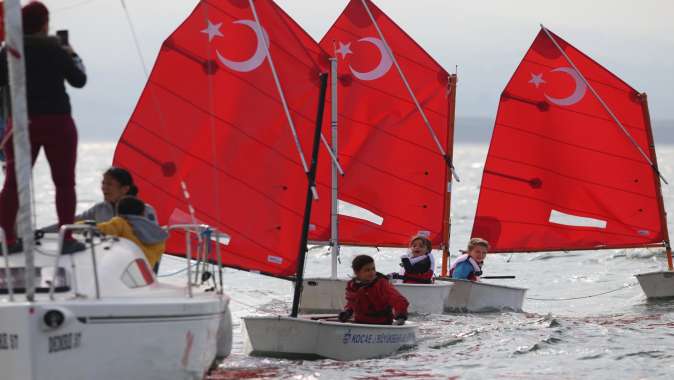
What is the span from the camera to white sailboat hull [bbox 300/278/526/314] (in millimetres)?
21078

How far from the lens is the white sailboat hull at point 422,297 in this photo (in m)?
21.1

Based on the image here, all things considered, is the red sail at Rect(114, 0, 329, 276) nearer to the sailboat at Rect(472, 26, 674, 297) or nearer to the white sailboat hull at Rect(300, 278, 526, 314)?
the white sailboat hull at Rect(300, 278, 526, 314)

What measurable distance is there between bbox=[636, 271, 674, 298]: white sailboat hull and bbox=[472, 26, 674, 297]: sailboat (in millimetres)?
2125

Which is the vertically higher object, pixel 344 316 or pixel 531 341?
pixel 344 316

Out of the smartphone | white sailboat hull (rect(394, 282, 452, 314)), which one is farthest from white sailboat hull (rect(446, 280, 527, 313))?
the smartphone

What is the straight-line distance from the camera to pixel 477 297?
2280 centimetres

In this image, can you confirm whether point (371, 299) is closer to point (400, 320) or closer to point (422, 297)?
point (400, 320)

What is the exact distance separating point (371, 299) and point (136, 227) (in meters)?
3.92

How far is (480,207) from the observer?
1085 inches

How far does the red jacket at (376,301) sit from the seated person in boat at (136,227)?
352 cm

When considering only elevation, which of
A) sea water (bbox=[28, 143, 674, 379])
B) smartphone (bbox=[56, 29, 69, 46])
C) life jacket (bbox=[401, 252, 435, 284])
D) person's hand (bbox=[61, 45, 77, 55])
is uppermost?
smartphone (bbox=[56, 29, 69, 46])

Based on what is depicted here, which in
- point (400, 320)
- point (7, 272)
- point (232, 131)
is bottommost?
point (400, 320)

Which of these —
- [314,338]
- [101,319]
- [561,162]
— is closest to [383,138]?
[561,162]

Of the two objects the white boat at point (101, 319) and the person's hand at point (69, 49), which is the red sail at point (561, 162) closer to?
the white boat at point (101, 319)
